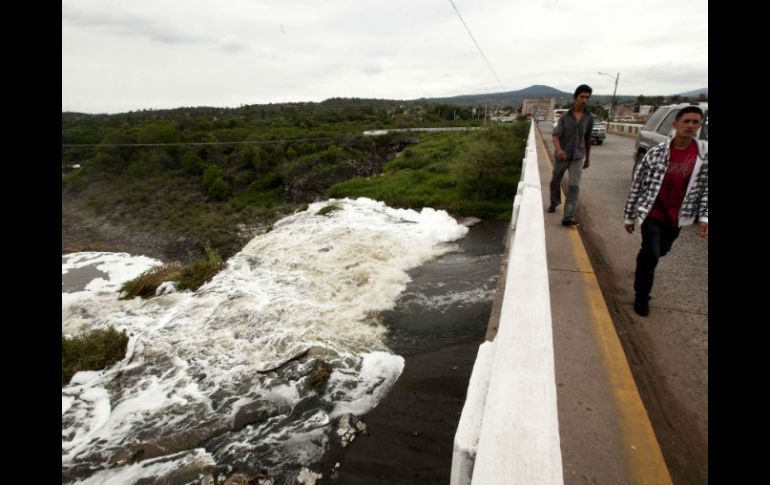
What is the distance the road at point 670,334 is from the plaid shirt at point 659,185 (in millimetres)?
924

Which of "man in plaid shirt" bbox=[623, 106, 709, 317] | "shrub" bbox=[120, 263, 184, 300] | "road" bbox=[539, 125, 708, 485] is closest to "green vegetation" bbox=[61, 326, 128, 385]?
"shrub" bbox=[120, 263, 184, 300]

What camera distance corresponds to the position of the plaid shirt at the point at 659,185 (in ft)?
10.4

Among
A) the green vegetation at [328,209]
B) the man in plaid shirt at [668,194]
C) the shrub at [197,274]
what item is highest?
the man in plaid shirt at [668,194]

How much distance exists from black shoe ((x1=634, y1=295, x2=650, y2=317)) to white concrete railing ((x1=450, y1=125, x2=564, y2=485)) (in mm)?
1678

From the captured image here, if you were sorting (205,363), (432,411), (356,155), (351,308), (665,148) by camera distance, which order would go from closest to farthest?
1. (665,148)
2. (432,411)
3. (205,363)
4. (351,308)
5. (356,155)

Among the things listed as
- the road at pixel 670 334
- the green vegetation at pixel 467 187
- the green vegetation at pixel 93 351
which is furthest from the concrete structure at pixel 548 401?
the green vegetation at pixel 467 187

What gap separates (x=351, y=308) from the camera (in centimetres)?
808

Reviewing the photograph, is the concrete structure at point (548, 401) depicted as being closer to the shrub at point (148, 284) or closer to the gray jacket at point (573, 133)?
the gray jacket at point (573, 133)

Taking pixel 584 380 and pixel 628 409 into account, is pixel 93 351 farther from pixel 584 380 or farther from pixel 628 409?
pixel 628 409

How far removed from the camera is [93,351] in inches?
290

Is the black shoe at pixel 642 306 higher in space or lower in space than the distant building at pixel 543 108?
lower
